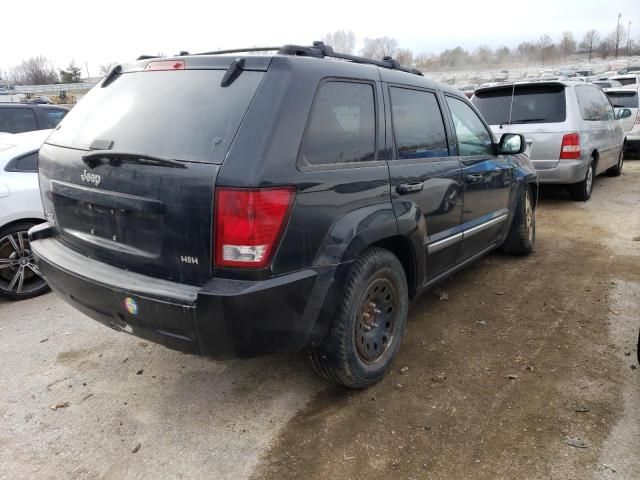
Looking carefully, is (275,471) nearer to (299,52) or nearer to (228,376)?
(228,376)

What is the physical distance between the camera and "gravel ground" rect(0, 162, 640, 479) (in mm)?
2441

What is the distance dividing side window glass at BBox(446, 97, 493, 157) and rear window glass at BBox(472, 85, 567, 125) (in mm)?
3239

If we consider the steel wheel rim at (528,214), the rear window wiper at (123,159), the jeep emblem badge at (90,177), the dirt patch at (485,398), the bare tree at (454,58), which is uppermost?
the bare tree at (454,58)

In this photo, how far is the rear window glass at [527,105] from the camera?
7.15 m

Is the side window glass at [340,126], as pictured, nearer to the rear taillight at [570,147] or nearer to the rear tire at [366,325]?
the rear tire at [366,325]

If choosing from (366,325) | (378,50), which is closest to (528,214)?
(366,325)

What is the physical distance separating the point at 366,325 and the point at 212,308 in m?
1.11

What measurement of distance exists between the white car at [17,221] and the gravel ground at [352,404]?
0.98 ft

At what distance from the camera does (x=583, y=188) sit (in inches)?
310

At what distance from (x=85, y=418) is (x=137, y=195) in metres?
1.37

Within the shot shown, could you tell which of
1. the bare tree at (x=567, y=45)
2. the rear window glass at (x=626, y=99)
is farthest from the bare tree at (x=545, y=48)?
the rear window glass at (x=626, y=99)

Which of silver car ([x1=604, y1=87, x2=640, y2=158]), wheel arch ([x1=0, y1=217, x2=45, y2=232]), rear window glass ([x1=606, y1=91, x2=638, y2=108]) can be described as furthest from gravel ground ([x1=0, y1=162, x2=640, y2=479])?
rear window glass ([x1=606, y1=91, x2=638, y2=108])

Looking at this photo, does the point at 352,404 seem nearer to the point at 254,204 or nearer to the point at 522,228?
the point at 254,204

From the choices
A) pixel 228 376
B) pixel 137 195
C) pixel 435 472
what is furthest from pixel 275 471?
pixel 137 195
